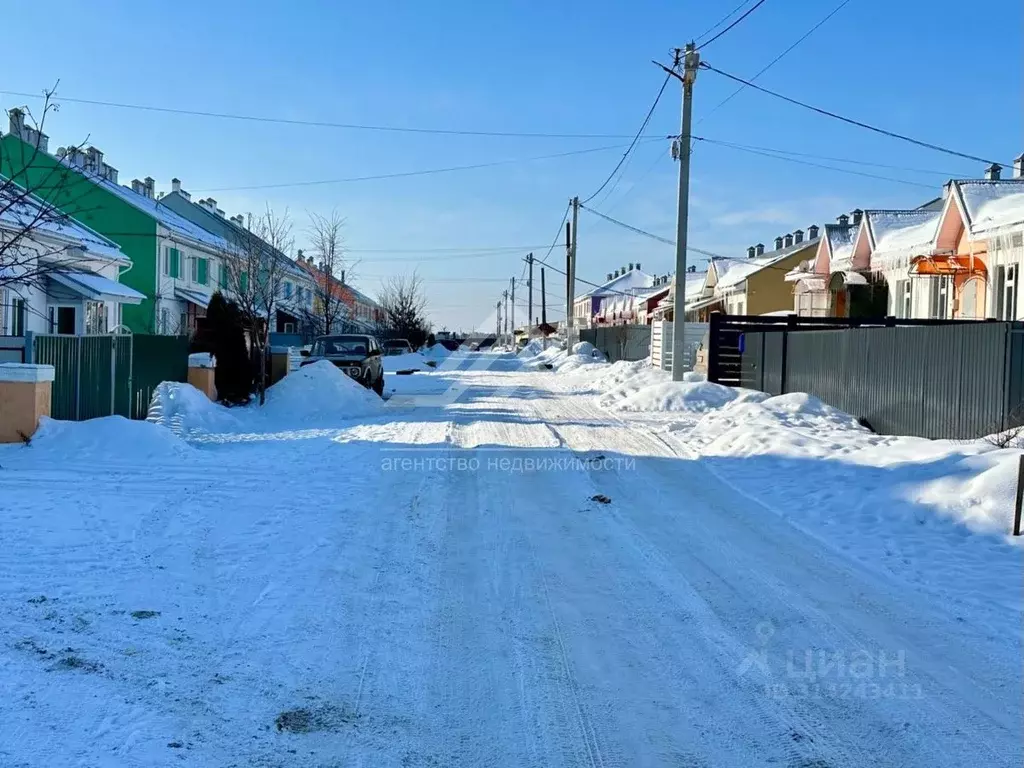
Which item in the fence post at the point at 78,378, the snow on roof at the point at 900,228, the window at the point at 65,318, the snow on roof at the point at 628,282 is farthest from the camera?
the snow on roof at the point at 628,282

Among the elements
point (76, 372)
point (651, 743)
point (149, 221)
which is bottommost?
point (651, 743)

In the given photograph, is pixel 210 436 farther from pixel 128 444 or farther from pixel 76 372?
pixel 128 444

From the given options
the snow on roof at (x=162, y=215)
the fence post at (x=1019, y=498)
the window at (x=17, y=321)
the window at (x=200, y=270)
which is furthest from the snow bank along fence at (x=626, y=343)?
the fence post at (x=1019, y=498)

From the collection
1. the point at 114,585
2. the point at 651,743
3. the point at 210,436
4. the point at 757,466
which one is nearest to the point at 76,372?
the point at 210,436

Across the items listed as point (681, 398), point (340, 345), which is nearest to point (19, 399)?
point (340, 345)

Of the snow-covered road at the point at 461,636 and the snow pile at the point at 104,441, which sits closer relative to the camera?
the snow-covered road at the point at 461,636

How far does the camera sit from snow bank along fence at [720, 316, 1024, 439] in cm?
1111

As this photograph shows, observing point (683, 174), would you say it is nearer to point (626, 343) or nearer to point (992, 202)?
point (992, 202)

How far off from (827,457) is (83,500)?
339 inches

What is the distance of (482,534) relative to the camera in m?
8.15

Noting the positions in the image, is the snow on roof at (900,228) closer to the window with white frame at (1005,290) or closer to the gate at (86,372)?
the window with white frame at (1005,290)

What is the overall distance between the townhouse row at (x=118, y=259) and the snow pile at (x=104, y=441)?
2.14 meters

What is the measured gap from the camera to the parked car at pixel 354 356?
74.1 feet

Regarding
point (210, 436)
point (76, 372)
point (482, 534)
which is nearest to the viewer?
point (482, 534)
